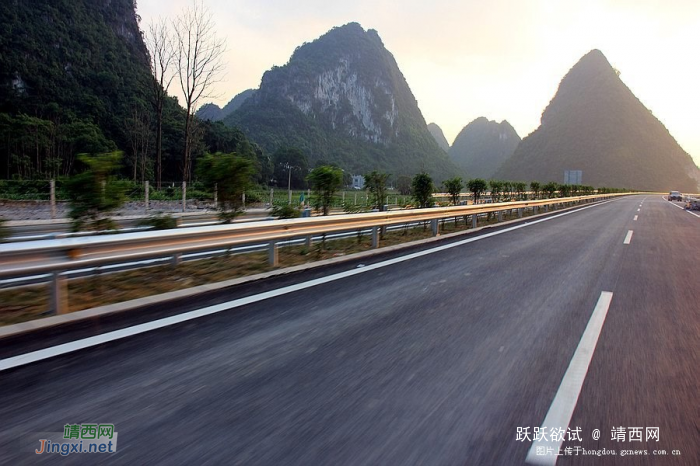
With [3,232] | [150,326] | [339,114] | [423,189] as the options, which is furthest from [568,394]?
[339,114]

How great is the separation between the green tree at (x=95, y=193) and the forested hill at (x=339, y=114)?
119m

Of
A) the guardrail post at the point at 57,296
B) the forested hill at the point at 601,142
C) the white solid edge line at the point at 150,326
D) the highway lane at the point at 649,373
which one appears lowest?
the highway lane at the point at 649,373

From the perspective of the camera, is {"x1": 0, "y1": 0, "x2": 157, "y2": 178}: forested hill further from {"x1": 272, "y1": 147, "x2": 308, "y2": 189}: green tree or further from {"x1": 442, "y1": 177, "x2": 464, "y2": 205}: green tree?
{"x1": 442, "y1": 177, "x2": 464, "y2": 205}: green tree

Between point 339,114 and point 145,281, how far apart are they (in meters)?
172

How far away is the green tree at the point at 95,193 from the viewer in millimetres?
5414

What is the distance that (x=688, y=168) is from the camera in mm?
147125

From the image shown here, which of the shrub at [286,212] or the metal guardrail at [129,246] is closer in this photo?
the metal guardrail at [129,246]

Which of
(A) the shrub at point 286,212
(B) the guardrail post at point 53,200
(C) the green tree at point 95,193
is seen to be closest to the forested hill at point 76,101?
(B) the guardrail post at point 53,200

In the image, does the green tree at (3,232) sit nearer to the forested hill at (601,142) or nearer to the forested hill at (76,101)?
the forested hill at (76,101)

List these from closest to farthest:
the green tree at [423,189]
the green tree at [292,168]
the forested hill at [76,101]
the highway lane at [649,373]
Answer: the highway lane at [649,373] < the green tree at [423,189] < the forested hill at [76,101] < the green tree at [292,168]

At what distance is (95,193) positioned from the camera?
5.48 metres

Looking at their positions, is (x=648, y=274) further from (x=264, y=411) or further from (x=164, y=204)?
(x=164, y=204)

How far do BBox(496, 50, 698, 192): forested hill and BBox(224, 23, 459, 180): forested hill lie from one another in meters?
36.5

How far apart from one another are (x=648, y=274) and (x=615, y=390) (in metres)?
4.83
